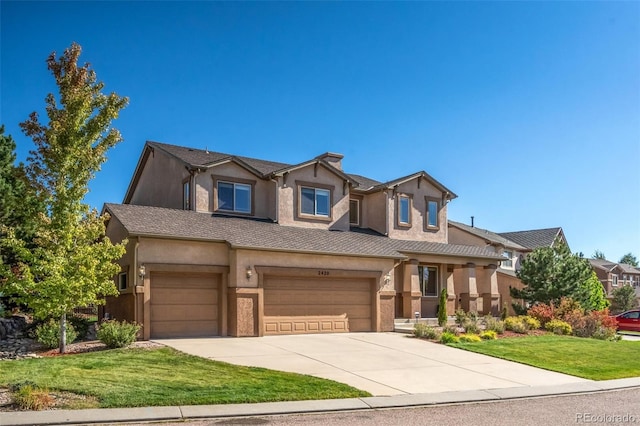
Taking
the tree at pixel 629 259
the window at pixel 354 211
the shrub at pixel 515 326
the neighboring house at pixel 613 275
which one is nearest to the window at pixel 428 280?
the window at pixel 354 211

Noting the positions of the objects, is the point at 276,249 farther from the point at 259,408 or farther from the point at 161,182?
the point at 259,408

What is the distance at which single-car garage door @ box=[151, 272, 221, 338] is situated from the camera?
64.9 feet

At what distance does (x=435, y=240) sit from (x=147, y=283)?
16.4 metres

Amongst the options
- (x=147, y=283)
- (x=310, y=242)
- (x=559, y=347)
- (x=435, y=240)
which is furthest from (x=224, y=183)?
(x=559, y=347)

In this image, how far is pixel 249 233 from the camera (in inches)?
891

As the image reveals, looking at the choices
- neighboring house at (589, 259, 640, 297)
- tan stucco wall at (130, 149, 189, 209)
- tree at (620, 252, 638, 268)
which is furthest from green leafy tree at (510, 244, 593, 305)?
tree at (620, 252, 638, 268)

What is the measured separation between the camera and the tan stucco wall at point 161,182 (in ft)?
84.8

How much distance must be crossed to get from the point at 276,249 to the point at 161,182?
29.0 feet

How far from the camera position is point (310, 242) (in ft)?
77.0

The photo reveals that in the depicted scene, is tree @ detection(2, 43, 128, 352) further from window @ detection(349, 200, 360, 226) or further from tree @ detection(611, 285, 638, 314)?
tree @ detection(611, 285, 638, 314)

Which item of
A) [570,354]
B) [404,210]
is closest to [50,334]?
[570,354]

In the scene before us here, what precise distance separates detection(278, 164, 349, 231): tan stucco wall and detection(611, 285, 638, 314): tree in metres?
41.8

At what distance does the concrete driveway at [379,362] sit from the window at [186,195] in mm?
7031

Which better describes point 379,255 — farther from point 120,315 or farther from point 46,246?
point 46,246
